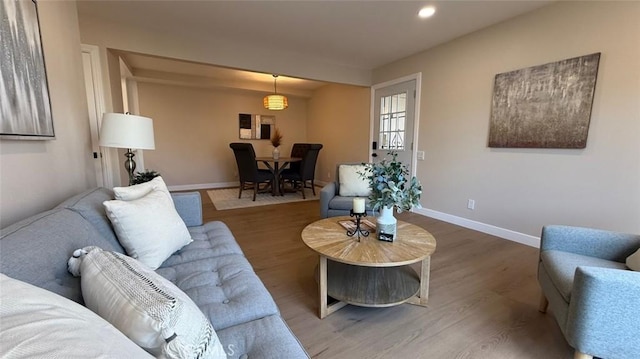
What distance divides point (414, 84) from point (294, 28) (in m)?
1.90

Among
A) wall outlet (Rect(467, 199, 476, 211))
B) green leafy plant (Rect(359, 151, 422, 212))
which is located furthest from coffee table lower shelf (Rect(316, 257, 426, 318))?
wall outlet (Rect(467, 199, 476, 211))

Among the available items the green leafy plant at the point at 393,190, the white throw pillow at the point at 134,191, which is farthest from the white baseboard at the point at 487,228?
the white throw pillow at the point at 134,191

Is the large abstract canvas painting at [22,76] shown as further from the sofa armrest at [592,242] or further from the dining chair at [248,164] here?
the dining chair at [248,164]

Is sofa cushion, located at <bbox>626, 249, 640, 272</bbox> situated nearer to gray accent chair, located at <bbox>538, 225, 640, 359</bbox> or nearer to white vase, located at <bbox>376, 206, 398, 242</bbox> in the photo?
gray accent chair, located at <bbox>538, 225, 640, 359</bbox>

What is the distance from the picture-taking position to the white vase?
1699mm

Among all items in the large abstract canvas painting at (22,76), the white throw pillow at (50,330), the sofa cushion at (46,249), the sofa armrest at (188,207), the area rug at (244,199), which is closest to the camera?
the white throw pillow at (50,330)

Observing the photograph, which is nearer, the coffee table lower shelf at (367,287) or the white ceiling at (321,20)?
the coffee table lower shelf at (367,287)

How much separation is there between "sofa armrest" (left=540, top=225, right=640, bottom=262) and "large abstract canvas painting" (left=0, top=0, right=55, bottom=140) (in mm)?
2866

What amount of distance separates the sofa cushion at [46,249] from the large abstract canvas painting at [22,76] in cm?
49

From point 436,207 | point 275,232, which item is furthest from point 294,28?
point 436,207

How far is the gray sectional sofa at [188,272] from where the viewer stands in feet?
2.68

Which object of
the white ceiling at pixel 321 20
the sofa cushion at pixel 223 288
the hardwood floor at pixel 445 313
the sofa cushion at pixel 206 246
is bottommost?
the hardwood floor at pixel 445 313

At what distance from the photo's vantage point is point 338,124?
18.9 ft

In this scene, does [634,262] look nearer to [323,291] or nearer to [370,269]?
[370,269]
